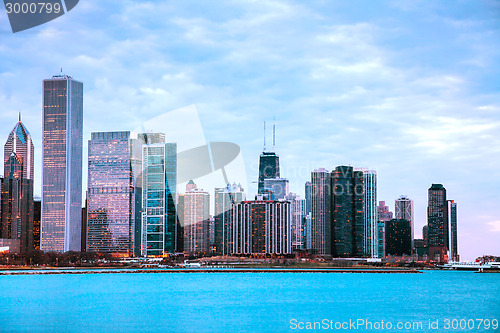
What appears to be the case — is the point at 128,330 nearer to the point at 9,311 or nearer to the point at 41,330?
the point at 41,330

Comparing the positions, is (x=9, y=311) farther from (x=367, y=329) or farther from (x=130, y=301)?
(x=367, y=329)

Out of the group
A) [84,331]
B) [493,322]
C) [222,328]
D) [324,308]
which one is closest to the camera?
[84,331]

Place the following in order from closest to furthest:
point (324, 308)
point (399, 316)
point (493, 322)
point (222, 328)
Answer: point (222, 328), point (493, 322), point (399, 316), point (324, 308)

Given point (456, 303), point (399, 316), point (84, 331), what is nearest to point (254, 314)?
point (399, 316)

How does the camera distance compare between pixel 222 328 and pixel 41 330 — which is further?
pixel 222 328

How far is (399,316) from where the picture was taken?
75875mm

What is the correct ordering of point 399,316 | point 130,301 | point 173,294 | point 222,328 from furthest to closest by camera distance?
1. point 173,294
2. point 130,301
3. point 399,316
4. point 222,328

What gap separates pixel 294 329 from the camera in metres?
64.0

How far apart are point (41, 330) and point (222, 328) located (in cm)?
1626

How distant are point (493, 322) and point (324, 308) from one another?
2152 cm

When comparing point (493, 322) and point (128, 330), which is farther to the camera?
point (493, 322)

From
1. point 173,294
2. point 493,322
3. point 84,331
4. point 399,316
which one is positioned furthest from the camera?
point 173,294

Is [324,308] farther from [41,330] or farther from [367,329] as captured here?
[41,330]

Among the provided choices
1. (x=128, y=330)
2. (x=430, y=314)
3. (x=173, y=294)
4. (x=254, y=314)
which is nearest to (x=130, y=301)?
(x=173, y=294)
